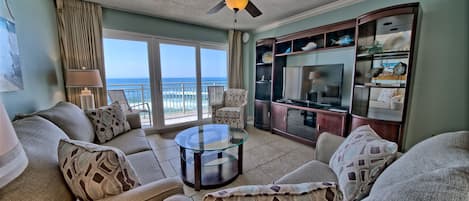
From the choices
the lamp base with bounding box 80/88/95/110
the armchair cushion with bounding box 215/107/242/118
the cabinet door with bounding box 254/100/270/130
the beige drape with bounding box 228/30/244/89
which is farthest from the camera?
the beige drape with bounding box 228/30/244/89

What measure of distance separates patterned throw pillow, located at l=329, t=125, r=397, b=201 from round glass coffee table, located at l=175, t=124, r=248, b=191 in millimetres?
1128

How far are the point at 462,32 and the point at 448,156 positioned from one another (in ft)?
6.99

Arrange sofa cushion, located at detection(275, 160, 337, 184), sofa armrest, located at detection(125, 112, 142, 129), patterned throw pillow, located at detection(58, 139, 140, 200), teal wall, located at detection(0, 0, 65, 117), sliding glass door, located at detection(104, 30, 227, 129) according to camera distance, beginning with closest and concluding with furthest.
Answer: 1. patterned throw pillow, located at detection(58, 139, 140, 200)
2. sofa cushion, located at detection(275, 160, 337, 184)
3. teal wall, located at detection(0, 0, 65, 117)
4. sofa armrest, located at detection(125, 112, 142, 129)
5. sliding glass door, located at detection(104, 30, 227, 129)

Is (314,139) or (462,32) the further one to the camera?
(314,139)

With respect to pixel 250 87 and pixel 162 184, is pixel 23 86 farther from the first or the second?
pixel 250 87

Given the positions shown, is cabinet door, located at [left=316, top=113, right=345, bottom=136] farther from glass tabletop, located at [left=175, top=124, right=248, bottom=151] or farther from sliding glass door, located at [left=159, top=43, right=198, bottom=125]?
sliding glass door, located at [left=159, top=43, right=198, bottom=125]

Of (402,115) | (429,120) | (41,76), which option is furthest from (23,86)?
(429,120)

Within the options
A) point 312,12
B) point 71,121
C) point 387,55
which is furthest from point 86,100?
point 387,55

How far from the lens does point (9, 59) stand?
1.49m

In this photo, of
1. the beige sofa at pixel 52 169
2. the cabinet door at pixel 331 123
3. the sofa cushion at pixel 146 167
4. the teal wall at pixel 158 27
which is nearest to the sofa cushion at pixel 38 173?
the beige sofa at pixel 52 169

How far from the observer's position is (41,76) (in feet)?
7.13

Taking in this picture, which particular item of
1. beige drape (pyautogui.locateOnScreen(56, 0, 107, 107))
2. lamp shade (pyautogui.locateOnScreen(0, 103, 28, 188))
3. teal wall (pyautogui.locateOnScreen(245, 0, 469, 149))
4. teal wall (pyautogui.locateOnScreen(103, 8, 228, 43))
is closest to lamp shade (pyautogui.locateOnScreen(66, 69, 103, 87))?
beige drape (pyautogui.locateOnScreen(56, 0, 107, 107))

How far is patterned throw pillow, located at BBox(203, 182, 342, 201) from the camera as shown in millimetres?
547

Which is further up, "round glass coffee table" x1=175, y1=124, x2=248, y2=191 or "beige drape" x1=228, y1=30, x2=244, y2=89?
"beige drape" x1=228, y1=30, x2=244, y2=89
